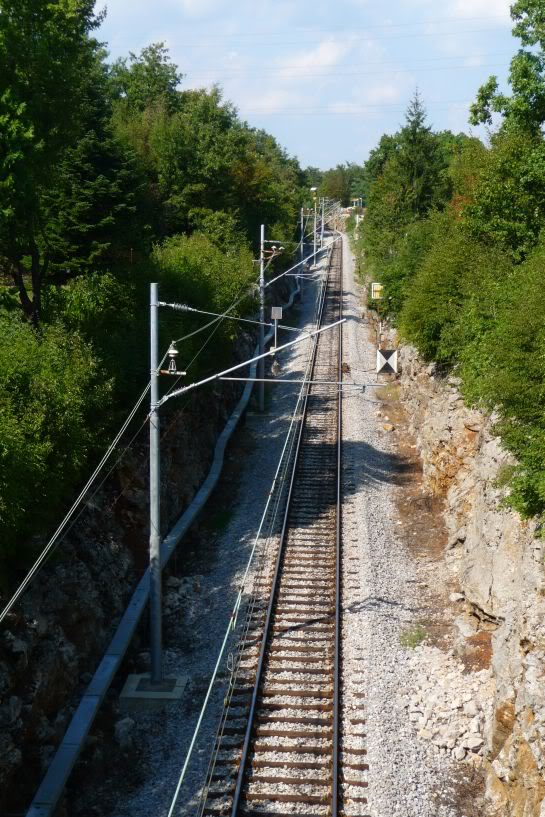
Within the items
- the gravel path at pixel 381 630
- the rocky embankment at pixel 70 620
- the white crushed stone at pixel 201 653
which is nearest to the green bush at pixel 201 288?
the rocky embankment at pixel 70 620

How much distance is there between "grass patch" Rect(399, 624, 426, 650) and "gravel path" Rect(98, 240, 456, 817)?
14 cm

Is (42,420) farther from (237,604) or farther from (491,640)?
(491,640)

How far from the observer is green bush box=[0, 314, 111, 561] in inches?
494

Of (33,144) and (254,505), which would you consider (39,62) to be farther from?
(254,505)

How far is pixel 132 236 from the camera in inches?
1038

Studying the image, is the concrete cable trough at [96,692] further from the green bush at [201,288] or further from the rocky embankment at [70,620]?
the green bush at [201,288]

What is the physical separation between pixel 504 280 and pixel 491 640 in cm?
982

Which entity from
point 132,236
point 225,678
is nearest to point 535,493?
point 225,678

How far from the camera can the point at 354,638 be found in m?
15.9

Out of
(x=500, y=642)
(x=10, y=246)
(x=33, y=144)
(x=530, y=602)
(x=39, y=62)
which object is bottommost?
(x=500, y=642)

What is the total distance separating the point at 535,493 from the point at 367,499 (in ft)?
32.3

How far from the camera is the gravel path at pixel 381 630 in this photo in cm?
1205

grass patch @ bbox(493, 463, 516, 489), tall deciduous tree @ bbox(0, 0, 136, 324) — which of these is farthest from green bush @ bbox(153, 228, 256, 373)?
grass patch @ bbox(493, 463, 516, 489)

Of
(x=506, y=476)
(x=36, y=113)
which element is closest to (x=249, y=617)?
(x=506, y=476)
